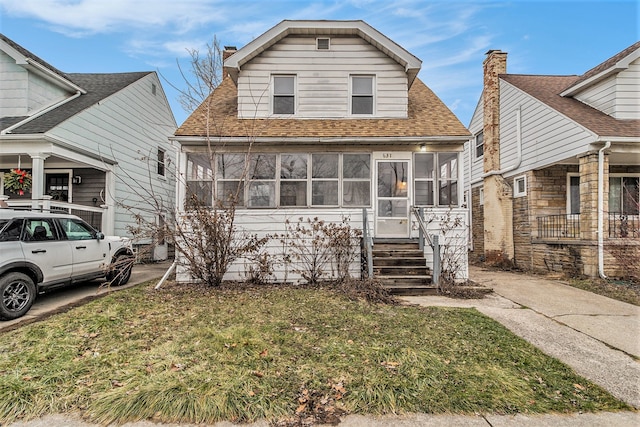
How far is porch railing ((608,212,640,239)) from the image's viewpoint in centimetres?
886

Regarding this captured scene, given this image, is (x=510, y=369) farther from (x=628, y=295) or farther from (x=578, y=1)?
(x=578, y=1)

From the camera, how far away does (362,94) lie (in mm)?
9336

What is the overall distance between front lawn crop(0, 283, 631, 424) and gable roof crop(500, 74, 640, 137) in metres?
7.78

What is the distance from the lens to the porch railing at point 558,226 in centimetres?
1013

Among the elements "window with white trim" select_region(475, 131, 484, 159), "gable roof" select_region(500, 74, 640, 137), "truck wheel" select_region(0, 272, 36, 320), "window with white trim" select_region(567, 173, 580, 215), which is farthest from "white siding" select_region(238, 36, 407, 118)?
"window with white trim" select_region(475, 131, 484, 159)

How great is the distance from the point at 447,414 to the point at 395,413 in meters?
0.44

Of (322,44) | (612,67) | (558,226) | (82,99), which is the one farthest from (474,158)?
(82,99)

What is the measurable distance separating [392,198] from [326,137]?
8.24ft

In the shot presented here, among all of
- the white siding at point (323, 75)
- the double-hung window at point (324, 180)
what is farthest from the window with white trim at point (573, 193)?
the double-hung window at point (324, 180)

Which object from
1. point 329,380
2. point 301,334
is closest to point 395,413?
point 329,380

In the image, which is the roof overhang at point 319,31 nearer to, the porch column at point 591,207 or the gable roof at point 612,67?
the porch column at point 591,207

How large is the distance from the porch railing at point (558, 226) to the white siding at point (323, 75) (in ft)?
20.9

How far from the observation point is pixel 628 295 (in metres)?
6.79

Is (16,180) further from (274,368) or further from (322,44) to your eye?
(274,368)
